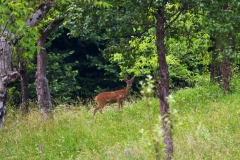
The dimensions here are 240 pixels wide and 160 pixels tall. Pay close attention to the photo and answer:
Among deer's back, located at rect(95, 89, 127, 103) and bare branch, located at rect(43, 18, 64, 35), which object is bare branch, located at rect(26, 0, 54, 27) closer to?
bare branch, located at rect(43, 18, 64, 35)

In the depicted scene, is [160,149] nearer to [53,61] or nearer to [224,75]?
[224,75]

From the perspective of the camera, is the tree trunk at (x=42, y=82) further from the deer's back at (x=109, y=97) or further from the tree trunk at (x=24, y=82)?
the deer's back at (x=109, y=97)

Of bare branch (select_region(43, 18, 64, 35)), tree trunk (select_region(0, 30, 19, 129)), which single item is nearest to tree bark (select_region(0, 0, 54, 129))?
tree trunk (select_region(0, 30, 19, 129))

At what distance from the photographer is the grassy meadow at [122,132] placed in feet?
25.5

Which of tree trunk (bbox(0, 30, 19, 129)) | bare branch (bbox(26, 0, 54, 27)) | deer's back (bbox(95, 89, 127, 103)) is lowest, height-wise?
deer's back (bbox(95, 89, 127, 103))

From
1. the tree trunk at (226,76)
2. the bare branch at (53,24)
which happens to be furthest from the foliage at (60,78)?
the tree trunk at (226,76)

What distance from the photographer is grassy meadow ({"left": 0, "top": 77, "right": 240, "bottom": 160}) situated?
7781mm

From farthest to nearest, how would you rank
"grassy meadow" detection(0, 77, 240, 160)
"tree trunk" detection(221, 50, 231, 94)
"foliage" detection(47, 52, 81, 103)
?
"foliage" detection(47, 52, 81, 103)
"tree trunk" detection(221, 50, 231, 94)
"grassy meadow" detection(0, 77, 240, 160)

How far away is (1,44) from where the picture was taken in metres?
7.88

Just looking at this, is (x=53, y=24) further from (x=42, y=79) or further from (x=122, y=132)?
(x=122, y=132)

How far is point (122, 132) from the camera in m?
10.1

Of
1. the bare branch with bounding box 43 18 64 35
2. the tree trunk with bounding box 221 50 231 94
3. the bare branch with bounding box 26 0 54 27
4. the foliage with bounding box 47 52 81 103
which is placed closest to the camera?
the bare branch with bounding box 26 0 54 27

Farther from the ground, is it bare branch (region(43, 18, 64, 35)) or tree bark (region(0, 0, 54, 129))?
bare branch (region(43, 18, 64, 35))

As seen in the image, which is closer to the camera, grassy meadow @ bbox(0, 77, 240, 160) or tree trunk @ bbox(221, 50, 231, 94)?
grassy meadow @ bbox(0, 77, 240, 160)
